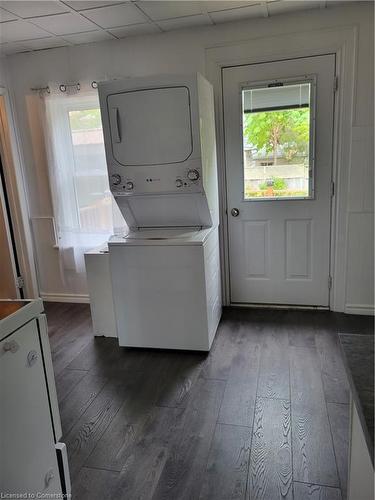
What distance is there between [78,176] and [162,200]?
1.18 metres

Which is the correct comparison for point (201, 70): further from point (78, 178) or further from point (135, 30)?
point (78, 178)

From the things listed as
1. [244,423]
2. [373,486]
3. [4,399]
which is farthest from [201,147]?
[373,486]

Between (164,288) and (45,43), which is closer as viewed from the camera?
(164,288)

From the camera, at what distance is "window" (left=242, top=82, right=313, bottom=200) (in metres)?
2.95

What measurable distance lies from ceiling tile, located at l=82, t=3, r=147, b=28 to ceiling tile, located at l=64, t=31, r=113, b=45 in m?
0.18

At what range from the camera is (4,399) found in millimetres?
1064

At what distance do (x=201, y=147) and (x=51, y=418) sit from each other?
1815mm

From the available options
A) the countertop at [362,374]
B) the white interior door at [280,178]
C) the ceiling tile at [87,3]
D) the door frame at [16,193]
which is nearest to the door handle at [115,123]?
the ceiling tile at [87,3]

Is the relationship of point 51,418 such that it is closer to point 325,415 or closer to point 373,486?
point 373,486

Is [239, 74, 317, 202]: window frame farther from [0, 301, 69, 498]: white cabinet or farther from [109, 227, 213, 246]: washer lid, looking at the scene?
[0, 301, 69, 498]: white cabinet

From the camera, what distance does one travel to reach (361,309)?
10.3 ft

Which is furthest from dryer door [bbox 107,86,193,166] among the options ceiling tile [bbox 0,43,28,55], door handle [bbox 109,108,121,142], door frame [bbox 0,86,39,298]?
Answer: door frame [bbox 0,86,39,298]

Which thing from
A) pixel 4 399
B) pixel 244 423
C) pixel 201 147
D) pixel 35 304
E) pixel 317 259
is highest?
pixel 201 147

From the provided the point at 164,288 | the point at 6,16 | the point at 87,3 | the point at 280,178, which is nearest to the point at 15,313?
the point at 164,288
